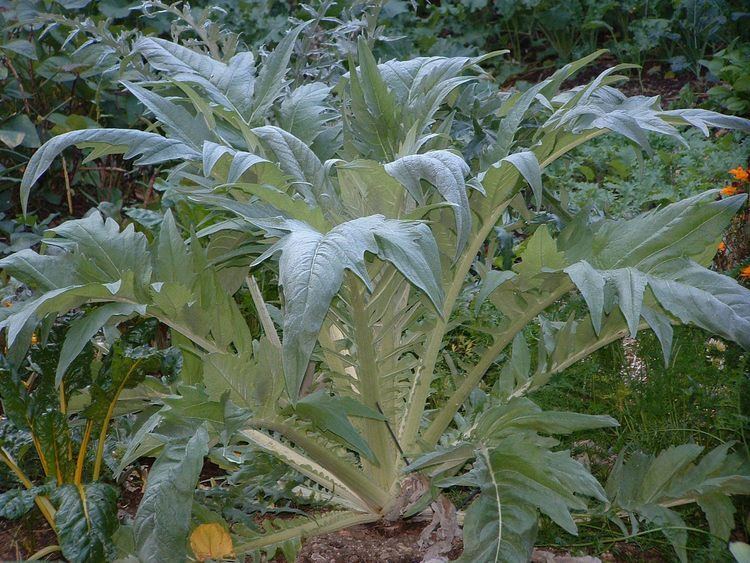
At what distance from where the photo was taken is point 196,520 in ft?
6.06

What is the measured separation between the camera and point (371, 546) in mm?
1953

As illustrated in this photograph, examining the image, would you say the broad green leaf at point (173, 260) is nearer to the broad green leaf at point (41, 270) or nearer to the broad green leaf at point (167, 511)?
the broad green leaf at point (41, 270)

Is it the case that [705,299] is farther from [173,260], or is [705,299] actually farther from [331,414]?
[173,260]

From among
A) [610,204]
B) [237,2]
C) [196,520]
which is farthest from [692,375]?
[237,2]

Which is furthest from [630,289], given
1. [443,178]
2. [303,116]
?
[303,116]

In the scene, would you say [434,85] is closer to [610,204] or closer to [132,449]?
[132,449]

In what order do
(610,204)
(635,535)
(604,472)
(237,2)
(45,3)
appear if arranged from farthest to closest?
(237,2) < (45,3) < (610,204) < (604,472) < (635,535)

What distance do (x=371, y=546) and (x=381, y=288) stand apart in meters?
0.59

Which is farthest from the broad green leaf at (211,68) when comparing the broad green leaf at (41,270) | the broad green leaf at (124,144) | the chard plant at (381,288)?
the broad green leaf at (41,270)

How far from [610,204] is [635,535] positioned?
7.18 ft

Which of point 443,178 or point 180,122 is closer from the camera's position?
point 443,178

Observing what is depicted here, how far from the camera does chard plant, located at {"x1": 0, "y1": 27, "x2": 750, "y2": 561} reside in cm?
161

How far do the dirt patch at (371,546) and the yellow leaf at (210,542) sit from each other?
7.8 inches

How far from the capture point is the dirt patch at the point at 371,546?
191 cm
